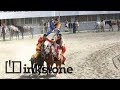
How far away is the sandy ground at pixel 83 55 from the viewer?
10.8 m

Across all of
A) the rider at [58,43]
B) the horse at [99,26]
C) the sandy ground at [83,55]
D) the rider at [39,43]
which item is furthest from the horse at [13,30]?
the horse at [99,26]

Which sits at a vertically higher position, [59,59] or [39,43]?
[39,43]

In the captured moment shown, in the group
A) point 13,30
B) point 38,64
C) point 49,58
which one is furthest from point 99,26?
point 38,64

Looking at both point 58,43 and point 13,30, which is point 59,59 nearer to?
point 58,43

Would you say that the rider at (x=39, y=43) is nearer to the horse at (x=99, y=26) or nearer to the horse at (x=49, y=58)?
the horse at (x=49, y=58)

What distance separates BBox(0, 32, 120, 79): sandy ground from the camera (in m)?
10.8

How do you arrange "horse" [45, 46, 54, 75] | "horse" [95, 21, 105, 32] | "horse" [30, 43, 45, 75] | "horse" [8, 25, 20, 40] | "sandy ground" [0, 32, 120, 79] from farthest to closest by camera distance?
"horse" [95, 21, 105, 32], "horse" [8, 25, 20, 40], "sandy ground" [0, 32, 120, 79], "horse" [30, 43, 45, 75], "horse" [45, 46, 54, 75]

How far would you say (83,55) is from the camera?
12.7 metres

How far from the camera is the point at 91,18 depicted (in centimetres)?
1970

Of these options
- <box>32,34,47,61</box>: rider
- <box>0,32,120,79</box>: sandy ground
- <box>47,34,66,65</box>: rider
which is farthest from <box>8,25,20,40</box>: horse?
<box>47,34,66,65</box>: rider

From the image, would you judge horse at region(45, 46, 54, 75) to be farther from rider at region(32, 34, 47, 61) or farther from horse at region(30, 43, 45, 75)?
A: rider at region(32, 34, 47, 61)

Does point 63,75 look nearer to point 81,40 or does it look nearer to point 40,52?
point 40,52
